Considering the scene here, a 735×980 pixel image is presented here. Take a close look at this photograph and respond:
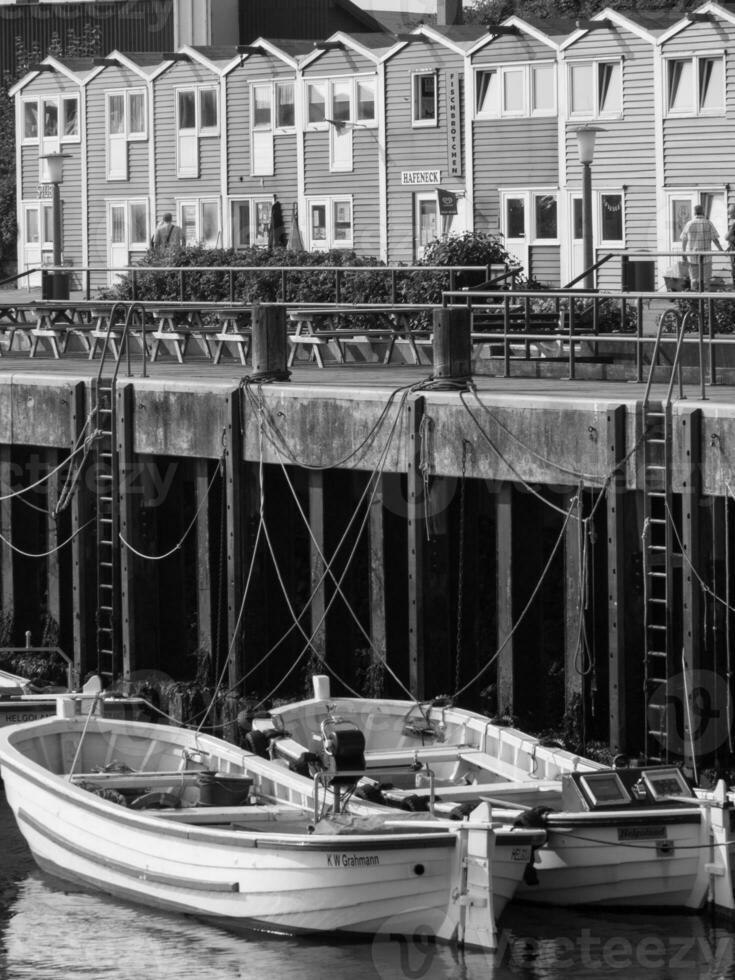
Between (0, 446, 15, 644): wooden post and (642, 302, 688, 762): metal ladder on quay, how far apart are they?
29.7 ft

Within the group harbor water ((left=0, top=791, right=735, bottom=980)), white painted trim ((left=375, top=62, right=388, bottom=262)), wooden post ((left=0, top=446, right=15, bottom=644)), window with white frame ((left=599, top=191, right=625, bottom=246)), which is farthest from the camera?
white painted trim ((left=375, top=62, right=388, bottom=262))

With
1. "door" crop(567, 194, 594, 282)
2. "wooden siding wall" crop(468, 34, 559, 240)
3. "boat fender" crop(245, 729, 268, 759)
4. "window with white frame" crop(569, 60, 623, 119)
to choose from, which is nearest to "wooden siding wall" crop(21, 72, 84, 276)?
"wooden siding wall" crop(468, 34, 559, 240)

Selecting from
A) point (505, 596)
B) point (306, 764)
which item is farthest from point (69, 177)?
point (306, 764)

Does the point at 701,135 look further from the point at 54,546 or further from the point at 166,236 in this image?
the point at 54,546

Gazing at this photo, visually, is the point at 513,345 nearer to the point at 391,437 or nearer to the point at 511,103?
the point at 391,437

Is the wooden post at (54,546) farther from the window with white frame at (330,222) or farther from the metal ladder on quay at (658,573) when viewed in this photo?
the window with white frame at (330,222)

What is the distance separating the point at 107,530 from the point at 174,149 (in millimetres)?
33226

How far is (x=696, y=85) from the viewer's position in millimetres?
41844

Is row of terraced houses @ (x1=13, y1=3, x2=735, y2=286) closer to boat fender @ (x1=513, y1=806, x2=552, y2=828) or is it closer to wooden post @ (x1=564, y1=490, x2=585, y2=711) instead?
wooden post @ (x1=564, y1=490, x2=585, y2=711)

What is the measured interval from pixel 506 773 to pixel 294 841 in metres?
2.54

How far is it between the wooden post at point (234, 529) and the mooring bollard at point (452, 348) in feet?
7.41

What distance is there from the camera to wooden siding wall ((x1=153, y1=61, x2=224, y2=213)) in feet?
171

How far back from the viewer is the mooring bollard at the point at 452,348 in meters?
18.4

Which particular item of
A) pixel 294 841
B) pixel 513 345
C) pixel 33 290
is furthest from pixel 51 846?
pixel 33 290
